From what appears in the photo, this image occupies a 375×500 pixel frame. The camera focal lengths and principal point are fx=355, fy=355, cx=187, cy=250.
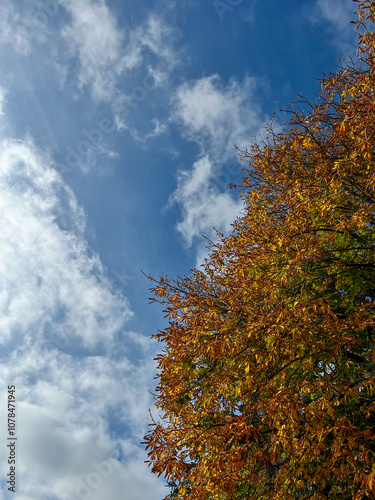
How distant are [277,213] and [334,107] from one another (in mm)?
3133

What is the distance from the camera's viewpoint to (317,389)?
16.0 ft

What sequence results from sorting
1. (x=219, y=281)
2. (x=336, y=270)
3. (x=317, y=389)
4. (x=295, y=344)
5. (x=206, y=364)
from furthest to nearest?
1. (x=219, y=281)
2. (x=206, y=364)
3. (x=336, y=270)
4. (x=295, y=344)
5. (x=317, y=389)

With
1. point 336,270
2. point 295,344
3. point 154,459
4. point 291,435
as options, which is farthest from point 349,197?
point 154,459

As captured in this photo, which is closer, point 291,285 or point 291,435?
point 291,435

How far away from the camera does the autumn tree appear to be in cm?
502

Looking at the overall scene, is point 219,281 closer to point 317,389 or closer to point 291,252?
point 291,252

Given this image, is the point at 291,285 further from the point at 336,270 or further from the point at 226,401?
the point at 226,401

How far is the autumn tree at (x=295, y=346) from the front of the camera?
5.02 m

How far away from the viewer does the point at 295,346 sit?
5.57 m

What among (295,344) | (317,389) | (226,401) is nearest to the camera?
(317,389)

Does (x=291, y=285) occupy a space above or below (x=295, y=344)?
above

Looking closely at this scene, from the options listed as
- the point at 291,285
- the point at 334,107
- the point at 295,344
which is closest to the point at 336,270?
the point at 291,285

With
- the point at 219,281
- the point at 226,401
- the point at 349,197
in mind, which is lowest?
the point at 226,401

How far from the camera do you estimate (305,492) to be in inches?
261
